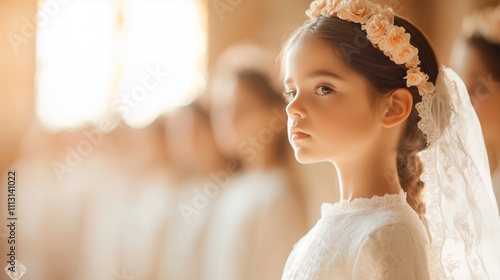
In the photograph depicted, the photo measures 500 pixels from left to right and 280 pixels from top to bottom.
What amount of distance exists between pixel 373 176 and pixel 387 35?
0.36 meters

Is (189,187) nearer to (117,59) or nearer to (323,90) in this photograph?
(117,59)

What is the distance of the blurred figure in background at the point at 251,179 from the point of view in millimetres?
1919

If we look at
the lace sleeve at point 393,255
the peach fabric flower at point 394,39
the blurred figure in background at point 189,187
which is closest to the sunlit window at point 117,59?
the blurred figure in background at point 189,187

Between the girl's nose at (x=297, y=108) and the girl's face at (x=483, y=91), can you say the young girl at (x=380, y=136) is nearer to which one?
the girl's nose at (x=297, y=108)

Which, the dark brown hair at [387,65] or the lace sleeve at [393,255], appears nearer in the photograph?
the lace sleeve at [393,255]

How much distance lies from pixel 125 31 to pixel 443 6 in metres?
1.45

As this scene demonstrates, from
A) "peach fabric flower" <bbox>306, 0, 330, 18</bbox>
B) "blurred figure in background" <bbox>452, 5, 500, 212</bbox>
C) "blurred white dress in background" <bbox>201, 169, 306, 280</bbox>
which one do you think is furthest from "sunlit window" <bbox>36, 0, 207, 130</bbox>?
"blurred figure in background" <bbox>452, 5, 500, 212</bbox>

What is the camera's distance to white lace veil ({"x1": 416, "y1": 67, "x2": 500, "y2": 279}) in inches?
46.8

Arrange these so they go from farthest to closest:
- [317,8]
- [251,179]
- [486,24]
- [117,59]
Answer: [117,59]
[251,179]
[486,24]
[317,8]

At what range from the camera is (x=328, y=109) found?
120 centimetres

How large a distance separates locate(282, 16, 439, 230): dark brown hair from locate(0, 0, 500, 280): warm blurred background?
28.1 inches

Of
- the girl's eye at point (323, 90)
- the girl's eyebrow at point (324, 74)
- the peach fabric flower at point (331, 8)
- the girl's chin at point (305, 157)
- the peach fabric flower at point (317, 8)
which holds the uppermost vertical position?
the peach fabric flower at point (317, 8)

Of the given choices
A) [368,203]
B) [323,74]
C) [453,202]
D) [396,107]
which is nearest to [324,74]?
[323,74]

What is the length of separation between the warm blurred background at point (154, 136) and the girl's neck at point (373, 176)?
2.26 feet
